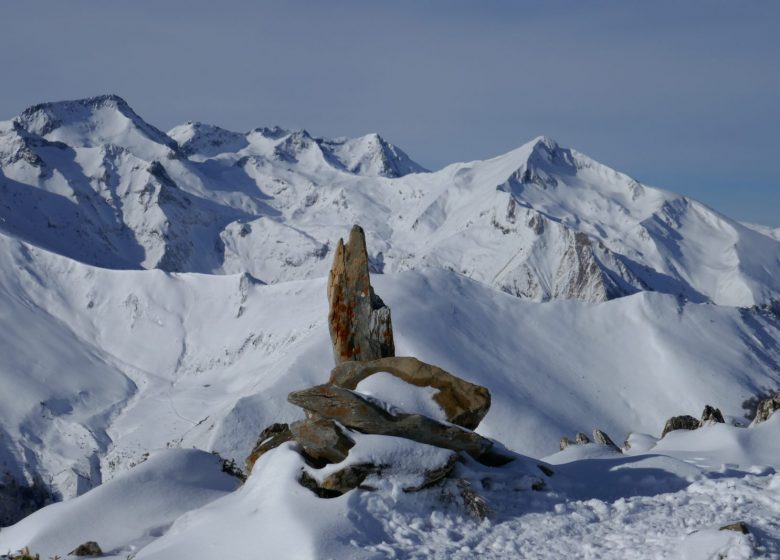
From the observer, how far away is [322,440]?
15820 millimetres

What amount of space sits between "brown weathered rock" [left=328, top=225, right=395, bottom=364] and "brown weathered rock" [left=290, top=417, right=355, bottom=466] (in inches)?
147

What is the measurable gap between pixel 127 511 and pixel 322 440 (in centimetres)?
642

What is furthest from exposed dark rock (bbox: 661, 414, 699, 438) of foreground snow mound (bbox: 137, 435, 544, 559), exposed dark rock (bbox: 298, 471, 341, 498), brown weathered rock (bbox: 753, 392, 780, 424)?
exposed dark rock (bbox: 298, 471, 341, 498)

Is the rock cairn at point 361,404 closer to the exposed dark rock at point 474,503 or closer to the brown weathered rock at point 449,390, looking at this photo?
the brown weathered rock at point 449,390

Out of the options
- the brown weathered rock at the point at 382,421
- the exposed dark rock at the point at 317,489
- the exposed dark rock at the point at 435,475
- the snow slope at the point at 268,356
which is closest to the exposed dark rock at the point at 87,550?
the exposed dark rock at the point at 317,489

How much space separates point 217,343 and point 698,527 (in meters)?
119

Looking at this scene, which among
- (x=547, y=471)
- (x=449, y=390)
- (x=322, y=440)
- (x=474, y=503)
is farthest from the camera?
(x=449, y=390)

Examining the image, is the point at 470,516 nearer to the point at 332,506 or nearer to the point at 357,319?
the point at 332,506

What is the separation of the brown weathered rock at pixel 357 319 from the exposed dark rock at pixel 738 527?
30.2ft

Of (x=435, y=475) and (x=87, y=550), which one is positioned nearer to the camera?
(x=435, y=475)

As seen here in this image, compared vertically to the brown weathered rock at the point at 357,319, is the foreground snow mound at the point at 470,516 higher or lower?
lower

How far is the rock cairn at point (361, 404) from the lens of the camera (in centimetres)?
1566

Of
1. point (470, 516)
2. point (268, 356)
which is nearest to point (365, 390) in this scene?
point (470, 516)

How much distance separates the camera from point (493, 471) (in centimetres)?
1625
